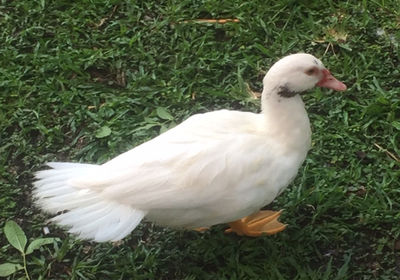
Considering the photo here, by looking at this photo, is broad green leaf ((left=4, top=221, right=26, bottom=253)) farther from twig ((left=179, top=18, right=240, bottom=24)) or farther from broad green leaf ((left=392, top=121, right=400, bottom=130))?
broad green leaf ((left=392, top=121, right=400, bottom=130))

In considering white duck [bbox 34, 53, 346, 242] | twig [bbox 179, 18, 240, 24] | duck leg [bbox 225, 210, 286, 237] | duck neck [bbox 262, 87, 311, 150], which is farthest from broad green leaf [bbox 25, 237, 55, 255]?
twig [bbox 179, 18, 240, 24]

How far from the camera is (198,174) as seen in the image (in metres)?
2.80

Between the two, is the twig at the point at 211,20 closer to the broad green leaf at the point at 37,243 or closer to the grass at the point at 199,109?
the grass at the point at 199,109

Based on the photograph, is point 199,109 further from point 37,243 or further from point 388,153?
point 37,243

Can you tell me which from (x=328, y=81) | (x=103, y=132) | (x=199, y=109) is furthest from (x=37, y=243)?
(x=328, y=81)

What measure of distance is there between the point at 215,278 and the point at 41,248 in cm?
86

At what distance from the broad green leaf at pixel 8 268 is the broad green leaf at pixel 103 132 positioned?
851 mm

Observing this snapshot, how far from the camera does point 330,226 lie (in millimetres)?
3205

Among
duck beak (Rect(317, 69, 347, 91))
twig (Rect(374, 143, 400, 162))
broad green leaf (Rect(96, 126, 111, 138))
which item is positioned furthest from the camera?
broad green leaf (Rect(96, 126, 111, 138))

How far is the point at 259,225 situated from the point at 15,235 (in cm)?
118

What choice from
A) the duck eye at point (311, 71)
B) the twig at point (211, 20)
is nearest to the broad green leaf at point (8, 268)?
the duck eye at point (311, 71)

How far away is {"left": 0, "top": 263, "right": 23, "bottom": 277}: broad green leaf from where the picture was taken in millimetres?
3166

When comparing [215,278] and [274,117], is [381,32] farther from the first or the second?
[215,278]

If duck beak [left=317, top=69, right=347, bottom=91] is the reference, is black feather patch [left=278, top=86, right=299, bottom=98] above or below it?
above
